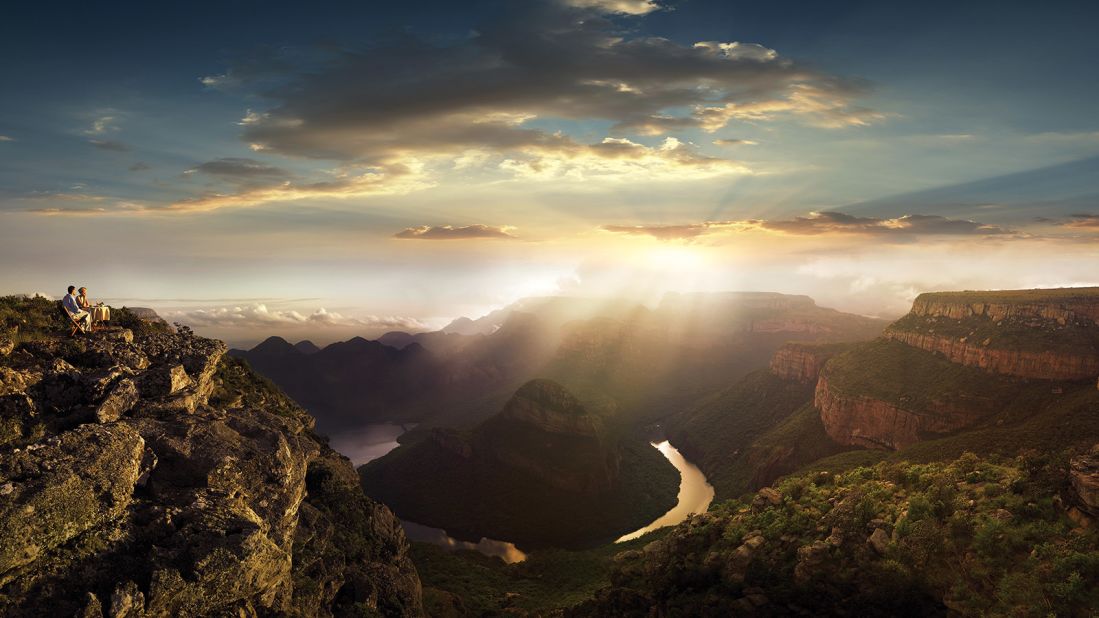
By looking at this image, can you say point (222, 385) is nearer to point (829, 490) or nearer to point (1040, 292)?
point (829, 490)

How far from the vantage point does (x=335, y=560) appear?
3719 cm

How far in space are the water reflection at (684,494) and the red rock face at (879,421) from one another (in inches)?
1270

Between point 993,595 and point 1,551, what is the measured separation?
149 ft

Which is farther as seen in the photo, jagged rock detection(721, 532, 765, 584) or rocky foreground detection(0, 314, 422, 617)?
jagged rock detection(721, 532, 765, 584)

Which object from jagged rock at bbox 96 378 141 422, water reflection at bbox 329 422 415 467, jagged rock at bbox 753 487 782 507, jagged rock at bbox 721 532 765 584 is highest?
jagged rock at bbox 96 378 141 422

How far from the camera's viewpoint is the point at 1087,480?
95.9 ft

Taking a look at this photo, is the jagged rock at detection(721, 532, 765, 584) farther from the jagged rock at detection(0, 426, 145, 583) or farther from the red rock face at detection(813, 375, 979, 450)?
the red rock face at detection(813, 375, 979, 450)

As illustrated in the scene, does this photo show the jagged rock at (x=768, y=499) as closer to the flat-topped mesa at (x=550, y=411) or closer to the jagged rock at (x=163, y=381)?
the jagged rock at (x=163, y=381)

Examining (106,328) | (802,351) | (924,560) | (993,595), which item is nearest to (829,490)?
(924,560)

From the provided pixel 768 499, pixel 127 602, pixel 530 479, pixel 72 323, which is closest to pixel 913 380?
pixel 768 499

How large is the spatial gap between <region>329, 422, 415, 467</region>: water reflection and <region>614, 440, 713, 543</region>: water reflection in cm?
8353

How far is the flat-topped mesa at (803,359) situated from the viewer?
484ft

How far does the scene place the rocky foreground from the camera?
22000mm

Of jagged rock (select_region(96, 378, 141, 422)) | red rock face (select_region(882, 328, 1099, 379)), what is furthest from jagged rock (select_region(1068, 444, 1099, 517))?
red rock face (select_region(882, 328, 1099, 379))
